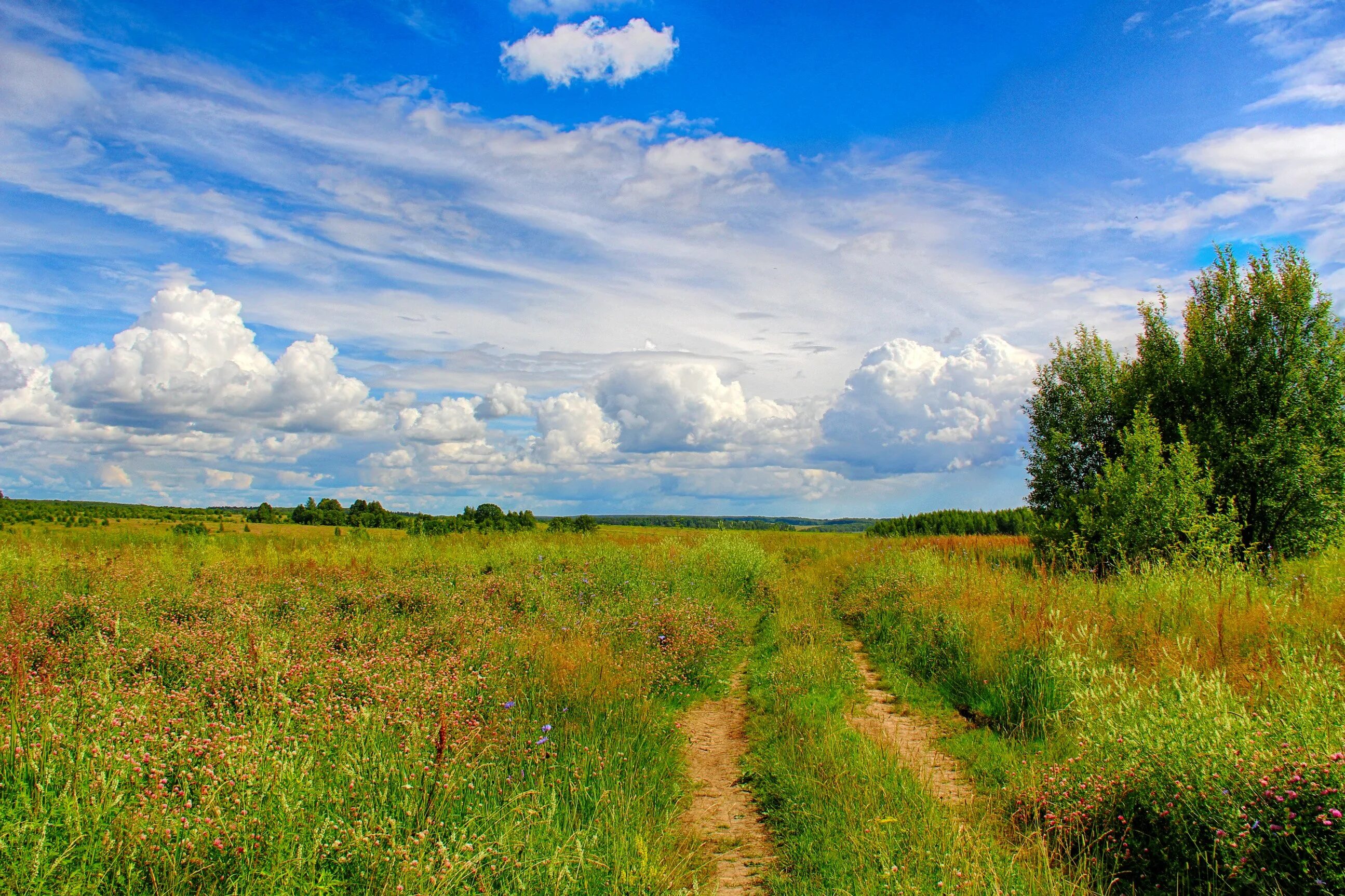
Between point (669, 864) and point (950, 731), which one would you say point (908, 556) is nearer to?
point (950, 731)

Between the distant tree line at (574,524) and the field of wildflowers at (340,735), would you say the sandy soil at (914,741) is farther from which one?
the distant tree line at (574,524)

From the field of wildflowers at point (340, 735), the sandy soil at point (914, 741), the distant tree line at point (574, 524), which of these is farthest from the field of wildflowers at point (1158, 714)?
the distant tree line at point (574, 524)

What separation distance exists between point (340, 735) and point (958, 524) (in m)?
46.9

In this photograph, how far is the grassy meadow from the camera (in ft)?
10.9

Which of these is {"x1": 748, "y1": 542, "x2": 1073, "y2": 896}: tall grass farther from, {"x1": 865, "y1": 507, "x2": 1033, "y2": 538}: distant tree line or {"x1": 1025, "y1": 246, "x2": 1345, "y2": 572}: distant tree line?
{"x1": 865, "y1": 507, "x2": 1033, "y2": 538}: distant tree line

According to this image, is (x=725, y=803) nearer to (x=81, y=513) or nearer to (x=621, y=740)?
(x=621, y=740)

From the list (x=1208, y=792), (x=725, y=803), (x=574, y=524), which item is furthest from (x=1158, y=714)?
(x=574, y=524)

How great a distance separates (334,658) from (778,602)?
10.9 meters

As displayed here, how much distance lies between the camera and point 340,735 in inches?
189

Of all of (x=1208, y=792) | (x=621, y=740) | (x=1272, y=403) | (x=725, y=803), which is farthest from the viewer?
(x=1272, y=403)

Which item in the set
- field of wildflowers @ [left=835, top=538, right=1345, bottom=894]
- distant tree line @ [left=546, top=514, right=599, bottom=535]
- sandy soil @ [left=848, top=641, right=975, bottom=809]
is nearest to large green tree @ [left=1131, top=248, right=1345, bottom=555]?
field of wildflowers @ [left=835, top=538, right=1345, bottom=894]

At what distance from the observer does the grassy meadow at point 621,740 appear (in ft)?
→ 10.9

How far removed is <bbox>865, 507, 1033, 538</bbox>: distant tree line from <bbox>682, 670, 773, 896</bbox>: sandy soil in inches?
1377

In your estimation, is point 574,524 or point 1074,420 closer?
point 1074,420
